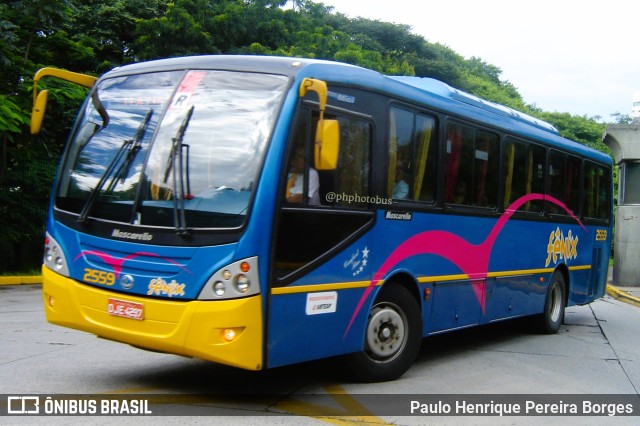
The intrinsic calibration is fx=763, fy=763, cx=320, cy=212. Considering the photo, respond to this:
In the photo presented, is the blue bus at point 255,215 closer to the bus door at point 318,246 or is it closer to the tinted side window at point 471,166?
the bus door at point 318,246

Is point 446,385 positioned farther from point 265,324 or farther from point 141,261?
point 141,261

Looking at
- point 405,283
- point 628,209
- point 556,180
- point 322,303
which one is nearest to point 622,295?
point 628,209

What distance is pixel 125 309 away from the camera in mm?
5938

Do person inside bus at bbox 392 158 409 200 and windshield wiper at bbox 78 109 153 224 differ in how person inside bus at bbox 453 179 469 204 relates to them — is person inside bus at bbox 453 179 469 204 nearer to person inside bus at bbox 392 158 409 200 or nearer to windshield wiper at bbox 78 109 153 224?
person inside bus at bbox 392 158 409 200

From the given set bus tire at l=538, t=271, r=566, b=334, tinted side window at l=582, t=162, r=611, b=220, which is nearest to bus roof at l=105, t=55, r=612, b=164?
tinted side window at l=582, t=162, r=611, b=220

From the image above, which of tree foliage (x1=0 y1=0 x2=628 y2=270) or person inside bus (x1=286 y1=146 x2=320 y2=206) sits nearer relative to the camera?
person inside bus (x1=286 y1=146 x2=320 y2=206)

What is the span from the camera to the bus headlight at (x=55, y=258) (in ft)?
21.1

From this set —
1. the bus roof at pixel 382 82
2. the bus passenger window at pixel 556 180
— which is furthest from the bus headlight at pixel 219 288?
the bus passenger window at pixel 556 180

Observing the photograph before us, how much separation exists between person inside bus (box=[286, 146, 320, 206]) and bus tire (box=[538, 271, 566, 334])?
20.6 ft

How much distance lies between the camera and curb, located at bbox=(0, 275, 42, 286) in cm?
1769

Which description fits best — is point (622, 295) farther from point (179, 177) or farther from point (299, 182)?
point (179, 177)

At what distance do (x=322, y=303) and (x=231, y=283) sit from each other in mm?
1023

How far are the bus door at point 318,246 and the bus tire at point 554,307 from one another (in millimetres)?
5496

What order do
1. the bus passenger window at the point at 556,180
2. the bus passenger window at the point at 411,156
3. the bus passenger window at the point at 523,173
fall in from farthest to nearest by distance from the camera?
the bus passenger window at the point at 556,180 < the bus passenger window at the point at 523,173 < the bus passenger window at the point at 411,156
